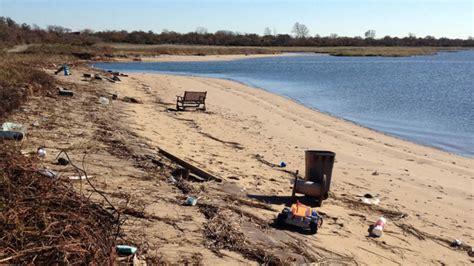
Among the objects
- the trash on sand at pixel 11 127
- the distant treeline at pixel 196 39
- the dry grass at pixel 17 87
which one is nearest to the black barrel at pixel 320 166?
the trash on sand at pixel 11 127

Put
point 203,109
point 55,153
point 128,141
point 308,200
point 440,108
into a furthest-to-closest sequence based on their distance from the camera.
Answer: point 440,108
point 203,109
point 128,141
point 55,153
point 308,200

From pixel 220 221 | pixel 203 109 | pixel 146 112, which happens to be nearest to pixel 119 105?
pixel 146 112

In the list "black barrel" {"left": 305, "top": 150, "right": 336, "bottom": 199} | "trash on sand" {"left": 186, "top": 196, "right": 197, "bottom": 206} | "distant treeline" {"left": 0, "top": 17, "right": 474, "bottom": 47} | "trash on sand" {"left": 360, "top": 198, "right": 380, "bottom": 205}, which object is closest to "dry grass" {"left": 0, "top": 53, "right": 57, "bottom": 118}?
"trash on sand" {"left": 186, "top": 196, "right": 197, "bottom": 206}

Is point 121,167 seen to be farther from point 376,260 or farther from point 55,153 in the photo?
point 376,260

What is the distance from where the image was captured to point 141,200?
5.77m

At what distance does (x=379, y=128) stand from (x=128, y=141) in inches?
437

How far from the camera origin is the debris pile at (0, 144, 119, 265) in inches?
133

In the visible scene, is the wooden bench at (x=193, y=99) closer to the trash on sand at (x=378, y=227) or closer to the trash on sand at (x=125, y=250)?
the trash on sand at (x=378, y=227)

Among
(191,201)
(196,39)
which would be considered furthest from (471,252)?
(196,39)

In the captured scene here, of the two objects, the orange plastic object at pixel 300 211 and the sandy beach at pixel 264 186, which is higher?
the orange plastic object at pixel 300 211

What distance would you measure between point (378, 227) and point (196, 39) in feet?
396

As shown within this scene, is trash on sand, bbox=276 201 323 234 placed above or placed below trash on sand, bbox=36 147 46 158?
below

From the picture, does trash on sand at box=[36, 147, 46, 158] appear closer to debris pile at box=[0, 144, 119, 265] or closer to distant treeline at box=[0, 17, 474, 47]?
debris pile at box=[0, 144, 119, 265]

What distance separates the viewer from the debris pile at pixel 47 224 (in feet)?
11.1
